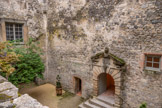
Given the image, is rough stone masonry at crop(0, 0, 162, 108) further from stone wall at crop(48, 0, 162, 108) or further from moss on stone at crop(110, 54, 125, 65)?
moss on stone at crop(110, 54, 125, 65)

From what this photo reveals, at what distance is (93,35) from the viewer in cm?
621

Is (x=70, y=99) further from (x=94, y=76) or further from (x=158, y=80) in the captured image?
(x=158, y=80)

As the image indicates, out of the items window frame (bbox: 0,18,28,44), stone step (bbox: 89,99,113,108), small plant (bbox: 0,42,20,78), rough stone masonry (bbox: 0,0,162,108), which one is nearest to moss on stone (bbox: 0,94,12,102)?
small plant (bbox: 0,42,20,78)

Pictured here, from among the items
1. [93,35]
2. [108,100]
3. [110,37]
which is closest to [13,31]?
[93,35]

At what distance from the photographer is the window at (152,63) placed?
14.6 feet

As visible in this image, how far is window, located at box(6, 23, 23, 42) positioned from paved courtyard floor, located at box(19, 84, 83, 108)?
10.6 ft

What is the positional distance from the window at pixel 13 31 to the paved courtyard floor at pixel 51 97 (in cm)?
324

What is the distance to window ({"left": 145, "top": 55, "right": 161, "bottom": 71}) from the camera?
446 cm

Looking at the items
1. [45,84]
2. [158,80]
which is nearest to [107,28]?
[158,80]

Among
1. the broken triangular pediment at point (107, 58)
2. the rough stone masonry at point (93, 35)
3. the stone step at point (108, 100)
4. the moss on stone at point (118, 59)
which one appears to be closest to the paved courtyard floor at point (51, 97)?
the rough stone masonry at point (93, 35)

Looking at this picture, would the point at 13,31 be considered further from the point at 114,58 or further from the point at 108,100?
the point at 108,100

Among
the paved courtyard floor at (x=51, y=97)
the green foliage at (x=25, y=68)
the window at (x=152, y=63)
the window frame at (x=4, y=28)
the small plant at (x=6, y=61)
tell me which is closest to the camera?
the small plant at (x=6, y=61)

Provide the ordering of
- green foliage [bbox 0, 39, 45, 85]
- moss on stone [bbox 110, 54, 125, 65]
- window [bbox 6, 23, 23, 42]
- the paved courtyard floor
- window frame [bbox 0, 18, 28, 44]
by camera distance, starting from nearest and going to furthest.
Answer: moss on stone [bbox 110, 54, 125, 65] < green foliage [bbox 0, 39, 45, 85] < the paved courtyard floor < window frame [bbox 0, 18, 28, 44] < window [bbox 6, 23, 23, 42]

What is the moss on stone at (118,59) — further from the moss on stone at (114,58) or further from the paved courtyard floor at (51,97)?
the paved courtyard floor at (51,97)
